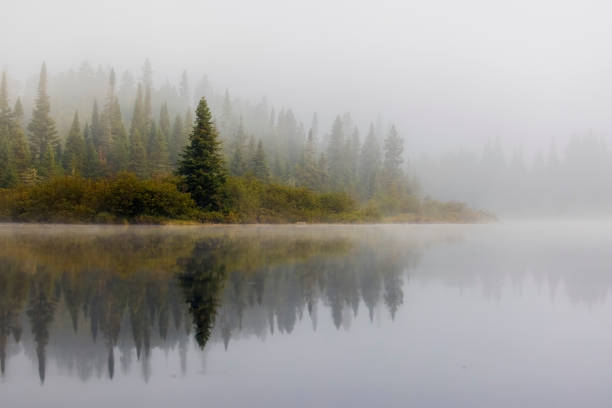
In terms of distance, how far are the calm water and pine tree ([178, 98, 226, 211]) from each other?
67.7 ft

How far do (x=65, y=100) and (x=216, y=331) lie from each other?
397 feet

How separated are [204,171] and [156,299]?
978 inches

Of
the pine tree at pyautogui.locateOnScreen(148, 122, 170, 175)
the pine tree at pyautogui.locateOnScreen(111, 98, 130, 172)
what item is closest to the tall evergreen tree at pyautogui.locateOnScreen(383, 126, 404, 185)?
the pine tree at pyautogui.locateOnScreen(148, 122, 170, 175)

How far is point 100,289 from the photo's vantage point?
7254 mm

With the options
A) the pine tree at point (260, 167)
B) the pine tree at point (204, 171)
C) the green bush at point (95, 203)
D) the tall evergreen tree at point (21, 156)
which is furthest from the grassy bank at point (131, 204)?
the pine tree at point (260, 167)

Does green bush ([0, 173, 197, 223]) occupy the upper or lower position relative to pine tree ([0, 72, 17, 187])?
lower

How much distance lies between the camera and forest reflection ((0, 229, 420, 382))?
4.59m

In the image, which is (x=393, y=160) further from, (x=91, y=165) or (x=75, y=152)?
(x=75, y=152)

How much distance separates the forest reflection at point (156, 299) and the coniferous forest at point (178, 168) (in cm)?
1607

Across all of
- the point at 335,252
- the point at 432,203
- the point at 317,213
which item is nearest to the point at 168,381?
the point at 335,252

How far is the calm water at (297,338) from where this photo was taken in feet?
11.8

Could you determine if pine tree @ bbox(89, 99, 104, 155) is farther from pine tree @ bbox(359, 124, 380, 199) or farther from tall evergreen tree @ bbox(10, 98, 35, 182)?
pine tree @ bbox(359, 124, 380, 199)

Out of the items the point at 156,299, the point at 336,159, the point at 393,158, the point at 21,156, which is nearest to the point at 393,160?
the point at 393,158

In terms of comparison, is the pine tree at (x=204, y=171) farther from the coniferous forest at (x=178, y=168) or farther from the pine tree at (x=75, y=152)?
the pine tree at (x=75, y=152)
